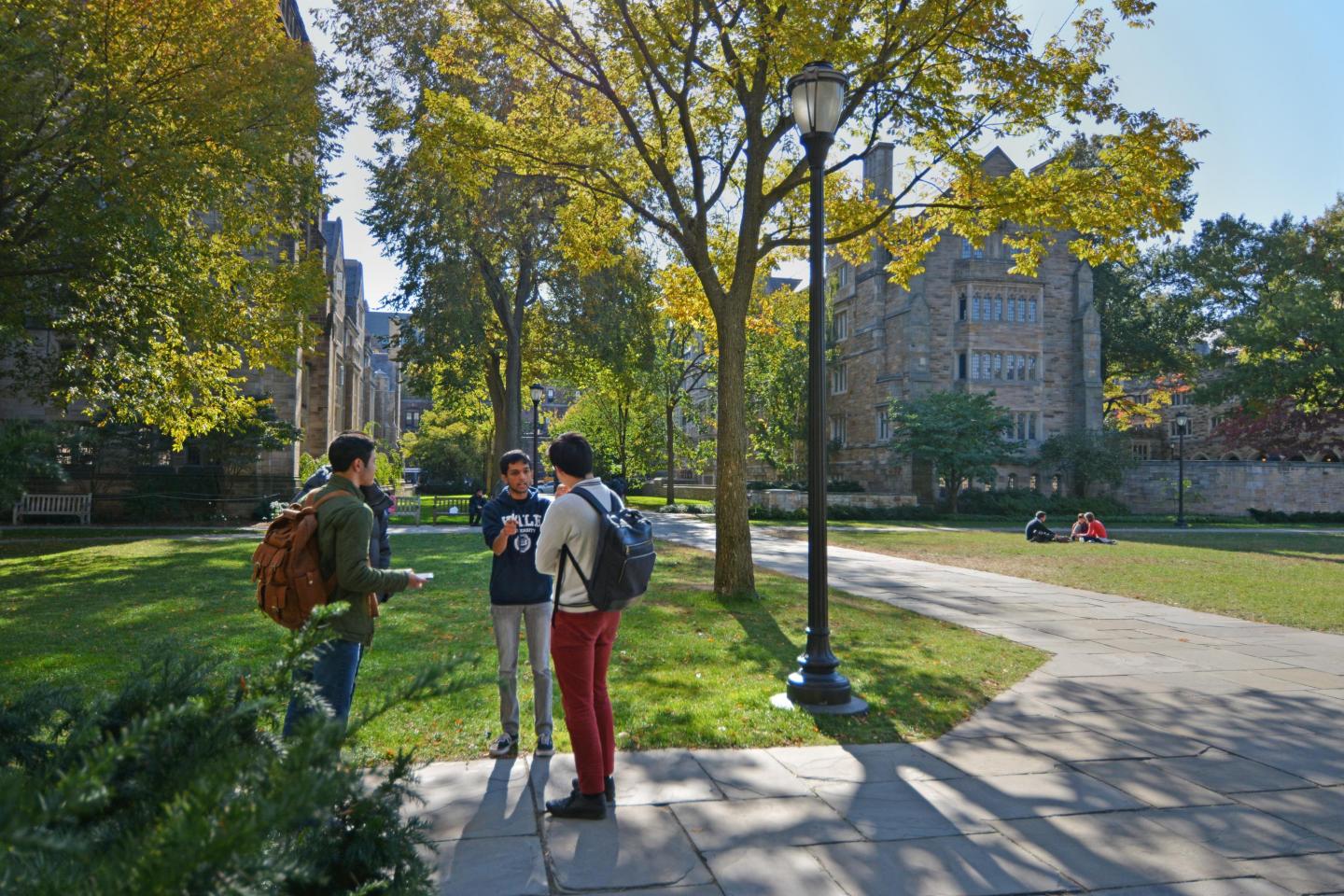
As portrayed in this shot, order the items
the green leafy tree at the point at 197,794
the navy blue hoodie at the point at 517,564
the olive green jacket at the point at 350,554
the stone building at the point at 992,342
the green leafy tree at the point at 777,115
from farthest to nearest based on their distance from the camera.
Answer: the stone building at the point at 992,342
the green leafy tree at the point at 777,115
the navy blue hoodie at the point at 517,564
the olive green jacket at the point at 350,554
the green leafy tree at the point at 197,794

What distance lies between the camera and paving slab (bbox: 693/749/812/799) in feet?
15.6

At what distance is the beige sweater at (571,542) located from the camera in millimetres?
4355

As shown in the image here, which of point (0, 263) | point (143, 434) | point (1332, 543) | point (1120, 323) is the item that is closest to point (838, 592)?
point (0, 263)

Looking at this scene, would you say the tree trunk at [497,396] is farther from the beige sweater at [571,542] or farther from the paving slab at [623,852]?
the paving slab at [623,852]

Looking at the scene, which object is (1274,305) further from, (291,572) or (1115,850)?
(291,572)

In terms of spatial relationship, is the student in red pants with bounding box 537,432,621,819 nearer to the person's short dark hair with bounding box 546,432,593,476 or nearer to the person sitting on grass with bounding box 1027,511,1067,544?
the person's short dark hair with bounding box 546,432,593,476

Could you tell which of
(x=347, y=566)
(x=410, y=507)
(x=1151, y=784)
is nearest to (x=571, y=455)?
(x=347, y=566)

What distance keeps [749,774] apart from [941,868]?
143cm

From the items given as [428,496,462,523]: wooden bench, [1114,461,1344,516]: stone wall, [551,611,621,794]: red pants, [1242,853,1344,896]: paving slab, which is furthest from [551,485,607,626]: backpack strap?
[1114,461,1344,516]: stone wall

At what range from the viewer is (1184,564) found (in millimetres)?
18031

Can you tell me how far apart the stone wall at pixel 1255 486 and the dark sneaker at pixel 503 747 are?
4236 centimetres

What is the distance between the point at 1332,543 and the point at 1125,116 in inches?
837

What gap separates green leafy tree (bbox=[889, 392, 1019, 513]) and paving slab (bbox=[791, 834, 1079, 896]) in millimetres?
32709

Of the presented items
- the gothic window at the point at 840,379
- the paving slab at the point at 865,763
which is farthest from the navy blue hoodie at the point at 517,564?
the gothic window at the point at 840,379
